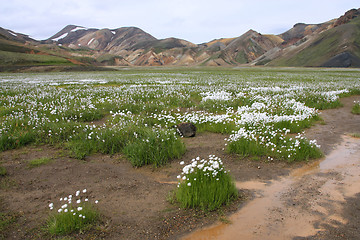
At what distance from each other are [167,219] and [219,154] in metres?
3.57

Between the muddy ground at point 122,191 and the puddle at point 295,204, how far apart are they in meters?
0.11

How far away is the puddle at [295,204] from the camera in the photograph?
→ 403 cm

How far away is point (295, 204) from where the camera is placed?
4789 millimetres

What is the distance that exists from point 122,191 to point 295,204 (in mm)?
3654

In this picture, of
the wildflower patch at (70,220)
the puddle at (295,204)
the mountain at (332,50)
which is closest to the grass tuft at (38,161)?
the wildflower patch at (70,220)

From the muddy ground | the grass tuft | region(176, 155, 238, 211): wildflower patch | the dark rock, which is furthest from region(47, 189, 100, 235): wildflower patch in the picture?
the dark rock

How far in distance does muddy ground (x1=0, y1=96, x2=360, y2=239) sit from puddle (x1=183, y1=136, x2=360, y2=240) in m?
0.11

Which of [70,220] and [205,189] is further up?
[205,189]

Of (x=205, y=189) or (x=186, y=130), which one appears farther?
(x=186, y=130)

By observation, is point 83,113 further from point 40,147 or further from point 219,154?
point 219,154

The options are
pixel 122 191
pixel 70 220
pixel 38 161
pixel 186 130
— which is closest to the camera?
pixel 70 220

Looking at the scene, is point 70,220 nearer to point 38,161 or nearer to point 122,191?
point 122,191

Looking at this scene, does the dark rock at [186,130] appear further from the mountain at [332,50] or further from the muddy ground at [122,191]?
the mountain at [332,50]

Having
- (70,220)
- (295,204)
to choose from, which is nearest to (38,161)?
(70,220)
